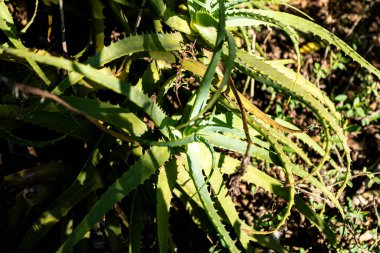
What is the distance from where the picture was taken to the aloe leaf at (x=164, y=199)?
0.93m

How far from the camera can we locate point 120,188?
Answer: 830 mm

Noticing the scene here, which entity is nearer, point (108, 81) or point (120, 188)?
point (108, 81)

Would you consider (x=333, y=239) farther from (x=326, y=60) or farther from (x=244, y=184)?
(x=326, y=60)

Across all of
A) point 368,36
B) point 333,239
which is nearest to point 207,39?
point 333,239

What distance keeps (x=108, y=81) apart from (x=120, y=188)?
0.24 metres

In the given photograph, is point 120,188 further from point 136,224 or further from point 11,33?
point 11,33

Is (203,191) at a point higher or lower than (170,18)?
lower

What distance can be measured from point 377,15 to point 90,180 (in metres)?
1.37

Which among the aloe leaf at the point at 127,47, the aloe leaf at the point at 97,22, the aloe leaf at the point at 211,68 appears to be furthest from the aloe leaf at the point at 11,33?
the aloe leaf at the point at 211,68

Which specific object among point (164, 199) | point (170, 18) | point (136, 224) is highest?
point (170, 18)

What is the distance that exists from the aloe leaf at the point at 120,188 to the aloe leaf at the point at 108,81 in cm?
6

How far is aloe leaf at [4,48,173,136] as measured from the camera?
0.62 m

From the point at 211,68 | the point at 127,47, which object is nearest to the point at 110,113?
the point at 127,47

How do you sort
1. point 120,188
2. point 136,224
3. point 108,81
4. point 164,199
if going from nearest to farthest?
point 108,81
point 120,188
point 164,199
point 136,224
